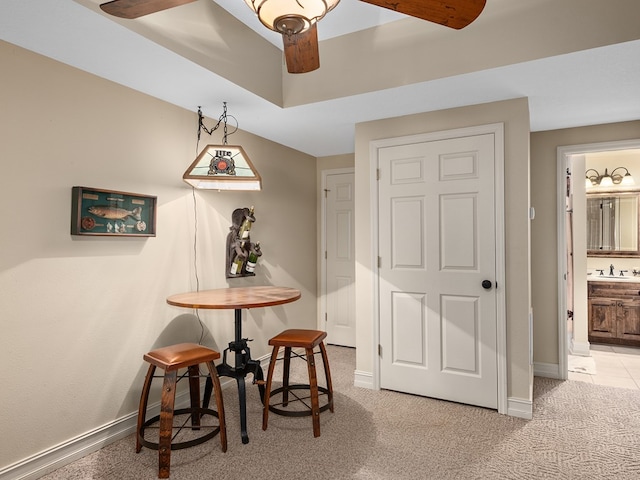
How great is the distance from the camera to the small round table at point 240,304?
2.33 meters

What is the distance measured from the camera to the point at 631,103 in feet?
9.46

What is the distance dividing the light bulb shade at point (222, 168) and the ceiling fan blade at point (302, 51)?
1.03m

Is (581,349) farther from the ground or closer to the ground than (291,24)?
closer to the ground

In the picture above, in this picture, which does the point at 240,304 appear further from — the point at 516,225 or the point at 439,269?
the point at 516,225

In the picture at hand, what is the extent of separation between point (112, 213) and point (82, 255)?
32cm

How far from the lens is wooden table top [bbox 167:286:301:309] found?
91.0 inches

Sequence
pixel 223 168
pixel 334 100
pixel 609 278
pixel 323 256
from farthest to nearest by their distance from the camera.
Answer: pixel 323 256 → pixel 609 278 → pixel 334 100 → pixel 223 168

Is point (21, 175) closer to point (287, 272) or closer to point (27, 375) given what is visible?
point (27, 375)

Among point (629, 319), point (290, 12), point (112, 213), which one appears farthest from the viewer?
point (629, 319)

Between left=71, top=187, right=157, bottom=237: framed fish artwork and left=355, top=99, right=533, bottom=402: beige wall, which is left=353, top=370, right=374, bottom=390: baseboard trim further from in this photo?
left=71, top=187, right=157, bottom=237: framed fish artwork

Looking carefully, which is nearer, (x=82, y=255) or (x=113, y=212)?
(x=82, y=255)

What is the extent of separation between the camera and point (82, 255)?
2.31m

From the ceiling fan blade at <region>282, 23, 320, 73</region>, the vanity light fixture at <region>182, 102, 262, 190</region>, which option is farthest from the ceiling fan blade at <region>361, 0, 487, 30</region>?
the vanity light fixture at <region>182, 102, 262, 190</region>

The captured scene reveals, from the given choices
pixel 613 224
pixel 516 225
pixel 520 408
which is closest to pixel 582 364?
pixel 520 408
